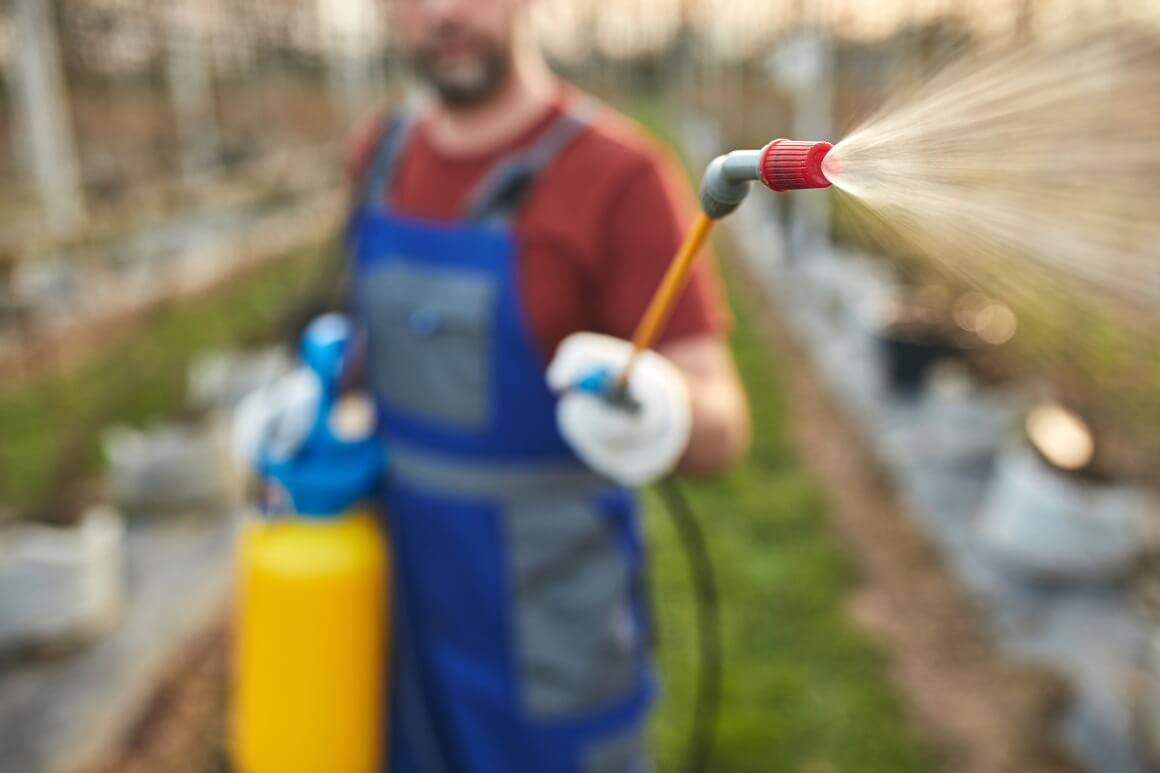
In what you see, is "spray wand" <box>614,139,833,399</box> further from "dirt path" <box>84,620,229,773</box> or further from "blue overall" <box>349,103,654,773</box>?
"dirt path" <box>84,620,229,773</box>

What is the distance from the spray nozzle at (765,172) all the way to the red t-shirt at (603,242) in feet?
2.58

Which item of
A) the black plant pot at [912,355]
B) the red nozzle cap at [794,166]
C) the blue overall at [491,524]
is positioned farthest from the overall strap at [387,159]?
the black plant pot at [912,355]

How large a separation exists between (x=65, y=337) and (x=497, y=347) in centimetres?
615

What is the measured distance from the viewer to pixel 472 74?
1.47m

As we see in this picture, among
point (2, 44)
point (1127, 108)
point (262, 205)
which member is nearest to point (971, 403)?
point (1127, 108)

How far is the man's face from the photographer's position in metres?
1.46

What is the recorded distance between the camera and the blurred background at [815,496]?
238 centimetres

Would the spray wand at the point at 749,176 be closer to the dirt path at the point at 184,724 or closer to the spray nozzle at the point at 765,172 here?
the spray nozzle at the point at 765,172

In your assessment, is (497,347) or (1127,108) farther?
(497,347)

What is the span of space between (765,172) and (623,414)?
0.72 meters

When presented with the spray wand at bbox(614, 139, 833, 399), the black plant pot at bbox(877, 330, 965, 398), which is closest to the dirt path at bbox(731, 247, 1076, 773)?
the black plant pot at bbox(877, 330, 965, 398)

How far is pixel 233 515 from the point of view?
3814mm

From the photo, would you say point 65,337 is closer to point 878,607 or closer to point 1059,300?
point 878,607

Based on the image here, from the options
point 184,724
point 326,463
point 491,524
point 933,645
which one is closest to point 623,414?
point 491,524
